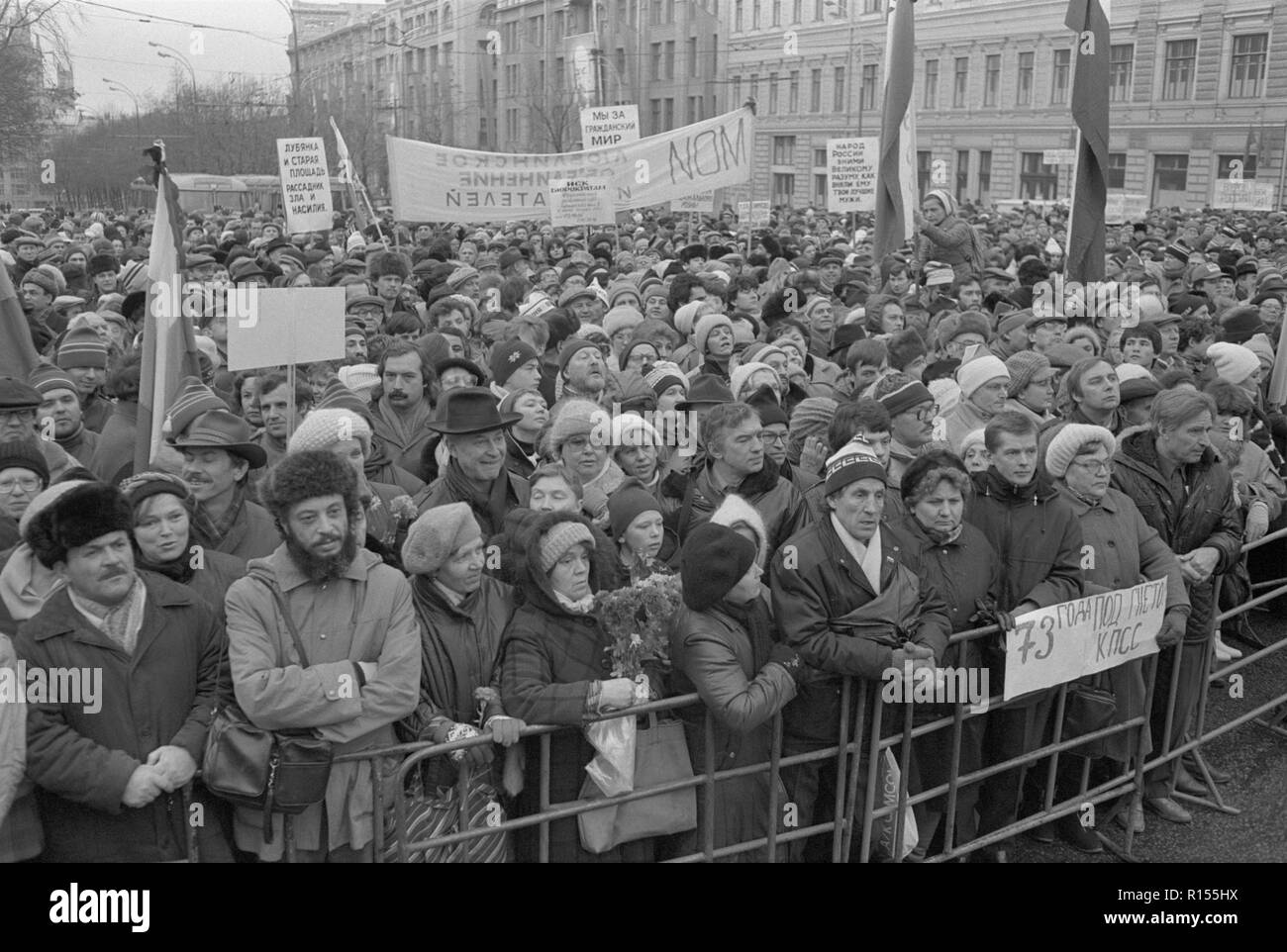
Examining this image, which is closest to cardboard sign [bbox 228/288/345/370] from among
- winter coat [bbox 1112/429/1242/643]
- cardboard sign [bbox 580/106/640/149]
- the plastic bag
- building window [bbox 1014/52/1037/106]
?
the plastic bag

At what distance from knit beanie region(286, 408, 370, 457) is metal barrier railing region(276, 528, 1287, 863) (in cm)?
162

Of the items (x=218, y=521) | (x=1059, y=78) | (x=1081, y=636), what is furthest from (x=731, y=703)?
(x=1059, y=78)

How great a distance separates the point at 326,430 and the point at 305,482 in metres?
1.28

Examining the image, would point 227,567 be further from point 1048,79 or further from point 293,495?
point 1048,79

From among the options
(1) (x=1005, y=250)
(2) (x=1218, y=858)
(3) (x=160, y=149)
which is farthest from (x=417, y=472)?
(1) (x=1005, y=250)

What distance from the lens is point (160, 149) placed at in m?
6.27

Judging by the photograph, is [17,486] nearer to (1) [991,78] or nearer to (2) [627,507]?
(2) [627,507]

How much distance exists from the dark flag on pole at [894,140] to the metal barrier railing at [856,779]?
667 centimetres

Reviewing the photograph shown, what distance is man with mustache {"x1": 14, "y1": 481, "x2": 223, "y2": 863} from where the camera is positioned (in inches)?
134

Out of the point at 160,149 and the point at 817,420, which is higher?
the point at 160,149

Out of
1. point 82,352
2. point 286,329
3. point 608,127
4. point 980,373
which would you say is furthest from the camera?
point 608,127

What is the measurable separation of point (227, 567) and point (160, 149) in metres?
3.03

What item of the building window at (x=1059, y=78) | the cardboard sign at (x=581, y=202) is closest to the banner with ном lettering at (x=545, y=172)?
the cardboard sign at (x=581, y=202)

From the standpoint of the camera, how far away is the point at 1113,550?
494 centimetres
